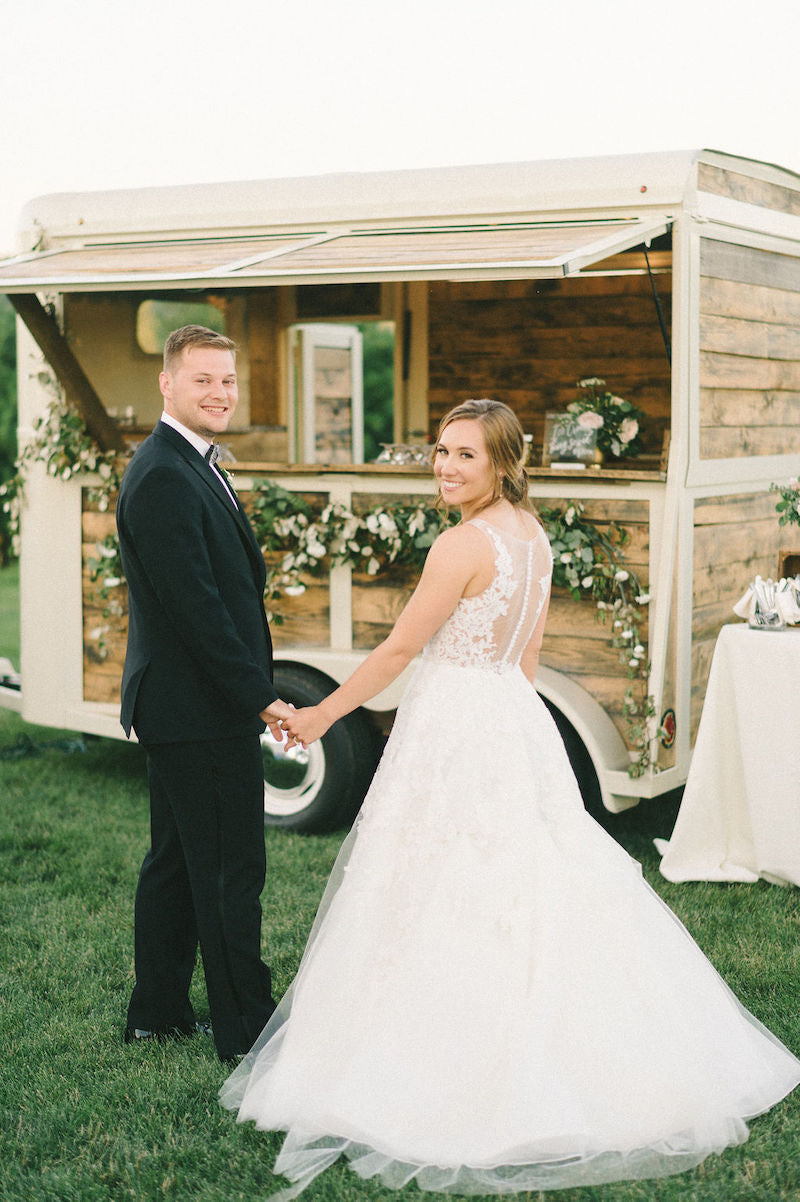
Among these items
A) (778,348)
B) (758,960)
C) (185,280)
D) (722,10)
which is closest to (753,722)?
(758,960)

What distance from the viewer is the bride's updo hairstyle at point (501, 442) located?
3084mm

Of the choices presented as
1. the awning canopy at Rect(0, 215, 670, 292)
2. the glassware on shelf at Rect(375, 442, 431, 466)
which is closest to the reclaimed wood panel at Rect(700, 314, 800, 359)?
the awning canopy at Rect(0, 215, 670, 292)

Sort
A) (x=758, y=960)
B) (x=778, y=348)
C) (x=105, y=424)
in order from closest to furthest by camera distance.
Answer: (x=758, y=960)
(x=778, y=348)
(x=105, y=424)

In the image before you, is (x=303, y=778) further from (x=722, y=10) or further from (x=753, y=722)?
(x=722, y=10)

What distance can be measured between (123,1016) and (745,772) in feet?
7.97

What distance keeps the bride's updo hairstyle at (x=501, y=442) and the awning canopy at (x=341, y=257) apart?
112cm

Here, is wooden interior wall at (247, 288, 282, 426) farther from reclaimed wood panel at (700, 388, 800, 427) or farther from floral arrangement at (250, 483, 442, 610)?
reclaimed wood panel at (700, 388, 800, 427)

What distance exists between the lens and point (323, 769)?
18.3ft

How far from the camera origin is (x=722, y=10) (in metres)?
10.3

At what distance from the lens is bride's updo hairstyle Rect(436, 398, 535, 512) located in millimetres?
3084

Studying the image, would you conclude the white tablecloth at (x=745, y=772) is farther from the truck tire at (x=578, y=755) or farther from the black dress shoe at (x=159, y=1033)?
the black dress shoe at (x=159, y=1033)

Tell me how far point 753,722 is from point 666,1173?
7.50 feet

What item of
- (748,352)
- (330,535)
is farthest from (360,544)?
(748,352)

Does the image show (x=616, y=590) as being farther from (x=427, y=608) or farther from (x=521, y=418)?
(x=521, y=418)
